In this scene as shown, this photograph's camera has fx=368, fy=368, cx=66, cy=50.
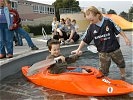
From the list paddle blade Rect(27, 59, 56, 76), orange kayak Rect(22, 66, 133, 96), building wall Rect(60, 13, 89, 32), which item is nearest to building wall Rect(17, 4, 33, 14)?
building wall Rect(60, 13, 89, 32)

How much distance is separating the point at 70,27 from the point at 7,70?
7.60 metres

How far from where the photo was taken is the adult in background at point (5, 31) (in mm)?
10438

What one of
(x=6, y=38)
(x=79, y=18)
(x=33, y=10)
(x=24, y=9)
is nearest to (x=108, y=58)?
(x=6, y=38)

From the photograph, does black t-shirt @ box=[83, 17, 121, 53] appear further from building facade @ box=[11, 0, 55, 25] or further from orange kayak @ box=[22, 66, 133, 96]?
building facade @ box=[11, 0, 55, 25]

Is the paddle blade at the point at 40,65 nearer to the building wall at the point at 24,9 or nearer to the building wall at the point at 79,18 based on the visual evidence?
the building wall at the point at 79,18

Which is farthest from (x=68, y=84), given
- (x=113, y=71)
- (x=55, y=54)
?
(x=113, y=71)

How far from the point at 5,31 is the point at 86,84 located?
4.62 meters

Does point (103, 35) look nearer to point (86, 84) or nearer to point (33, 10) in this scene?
point (86, 84)

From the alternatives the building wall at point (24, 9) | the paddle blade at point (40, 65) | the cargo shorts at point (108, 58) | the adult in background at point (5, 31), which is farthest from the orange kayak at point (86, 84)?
the building wall at point (24, 9)

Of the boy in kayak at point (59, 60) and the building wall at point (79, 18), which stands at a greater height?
the boy in kayak at point (59, 60)

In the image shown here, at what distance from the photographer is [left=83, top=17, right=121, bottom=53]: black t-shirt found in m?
7.33

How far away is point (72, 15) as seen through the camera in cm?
5116

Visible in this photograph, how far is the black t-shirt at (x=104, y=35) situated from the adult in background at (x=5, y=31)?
3.62m

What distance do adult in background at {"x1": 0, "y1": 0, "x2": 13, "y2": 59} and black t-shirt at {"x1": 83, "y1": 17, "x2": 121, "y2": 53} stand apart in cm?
362
